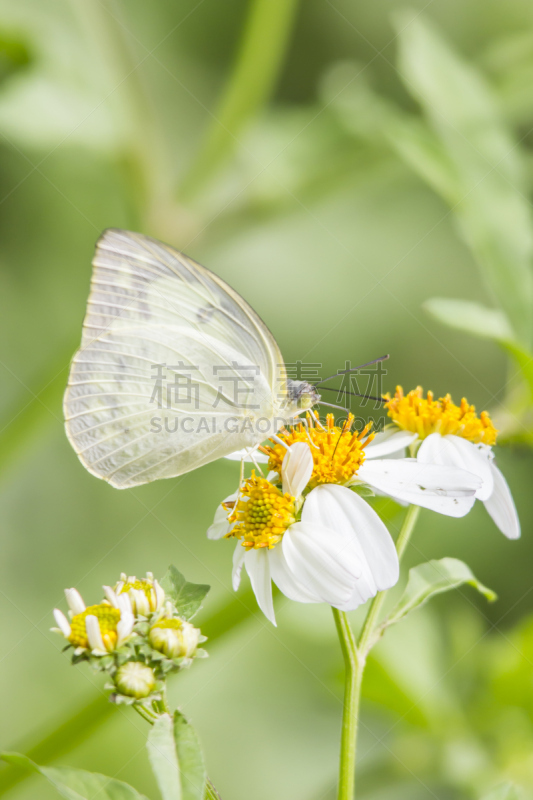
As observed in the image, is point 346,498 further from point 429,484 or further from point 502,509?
point 502,509

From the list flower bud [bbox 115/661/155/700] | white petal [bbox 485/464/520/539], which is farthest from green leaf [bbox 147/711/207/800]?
white petal [bbox 485/464/520/539]

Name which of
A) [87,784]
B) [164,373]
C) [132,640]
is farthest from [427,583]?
[164,373]

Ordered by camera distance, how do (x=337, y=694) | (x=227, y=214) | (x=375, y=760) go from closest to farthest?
(x=375, y=760) → (x=337, y=694) → (x=227, y=214)

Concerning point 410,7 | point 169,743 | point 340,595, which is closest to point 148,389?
point 340,595

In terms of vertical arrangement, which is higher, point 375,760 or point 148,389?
point 148,389

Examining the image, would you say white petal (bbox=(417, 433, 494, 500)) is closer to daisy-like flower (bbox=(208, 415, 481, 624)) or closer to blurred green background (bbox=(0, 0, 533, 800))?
daisy-like flower (bbox=(208, 415, 481, 624))

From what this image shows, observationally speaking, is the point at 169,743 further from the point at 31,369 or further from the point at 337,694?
the point at 31,369
